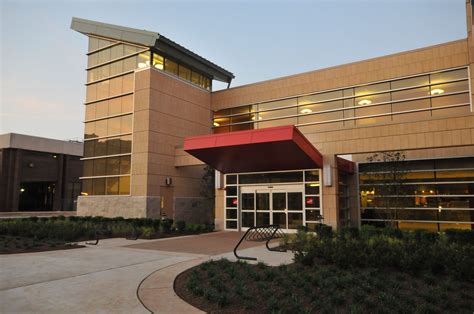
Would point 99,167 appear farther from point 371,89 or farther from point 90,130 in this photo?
point 371,89

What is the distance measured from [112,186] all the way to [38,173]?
27509 millimetres

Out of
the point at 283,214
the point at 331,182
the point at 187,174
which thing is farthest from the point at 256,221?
the point at 187,174

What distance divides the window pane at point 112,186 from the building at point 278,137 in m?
0.07

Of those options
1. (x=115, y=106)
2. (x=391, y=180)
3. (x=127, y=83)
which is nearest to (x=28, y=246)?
(x=115, y=106)

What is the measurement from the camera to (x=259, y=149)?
18234 mm

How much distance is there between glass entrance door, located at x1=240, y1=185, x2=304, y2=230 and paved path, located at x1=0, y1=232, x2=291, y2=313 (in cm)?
637

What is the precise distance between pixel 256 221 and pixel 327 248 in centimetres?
1204

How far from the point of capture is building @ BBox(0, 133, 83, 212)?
45281 millimetres

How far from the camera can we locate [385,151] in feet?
62.1

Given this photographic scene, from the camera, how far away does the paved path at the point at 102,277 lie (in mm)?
6727

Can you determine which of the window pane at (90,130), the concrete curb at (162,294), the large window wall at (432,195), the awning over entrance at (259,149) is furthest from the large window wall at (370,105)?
the concrete curb at (162,294)

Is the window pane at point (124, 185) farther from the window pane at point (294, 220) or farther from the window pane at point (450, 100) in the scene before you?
the window pane at point (450, 100)

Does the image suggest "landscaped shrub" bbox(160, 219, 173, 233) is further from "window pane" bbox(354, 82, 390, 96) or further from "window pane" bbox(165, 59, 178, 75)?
"window pane" bbox(354, 82, 390, 96)

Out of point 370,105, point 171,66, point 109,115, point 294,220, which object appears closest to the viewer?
point 294,220
